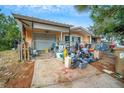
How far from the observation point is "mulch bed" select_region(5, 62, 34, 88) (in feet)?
8.87

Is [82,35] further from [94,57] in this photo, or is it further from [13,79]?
[13,79]

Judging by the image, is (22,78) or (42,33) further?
(42,33)

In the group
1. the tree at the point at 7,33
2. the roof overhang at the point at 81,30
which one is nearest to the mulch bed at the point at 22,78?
the roof overhang at the point at 81,30

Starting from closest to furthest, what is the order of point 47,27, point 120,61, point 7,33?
point 120,61
point 47,27
point 7,33

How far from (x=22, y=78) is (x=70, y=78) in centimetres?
129

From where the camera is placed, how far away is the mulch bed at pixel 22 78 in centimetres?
271

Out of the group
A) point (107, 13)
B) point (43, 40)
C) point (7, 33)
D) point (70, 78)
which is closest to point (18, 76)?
point (70, 78)

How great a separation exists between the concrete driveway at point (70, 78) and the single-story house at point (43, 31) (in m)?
2.20

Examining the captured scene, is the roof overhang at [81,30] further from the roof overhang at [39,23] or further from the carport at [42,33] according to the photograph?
the roof overhang at [39,23]

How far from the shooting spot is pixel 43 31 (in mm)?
6613

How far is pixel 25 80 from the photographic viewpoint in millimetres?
2934

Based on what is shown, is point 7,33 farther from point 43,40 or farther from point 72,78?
point 72,78
